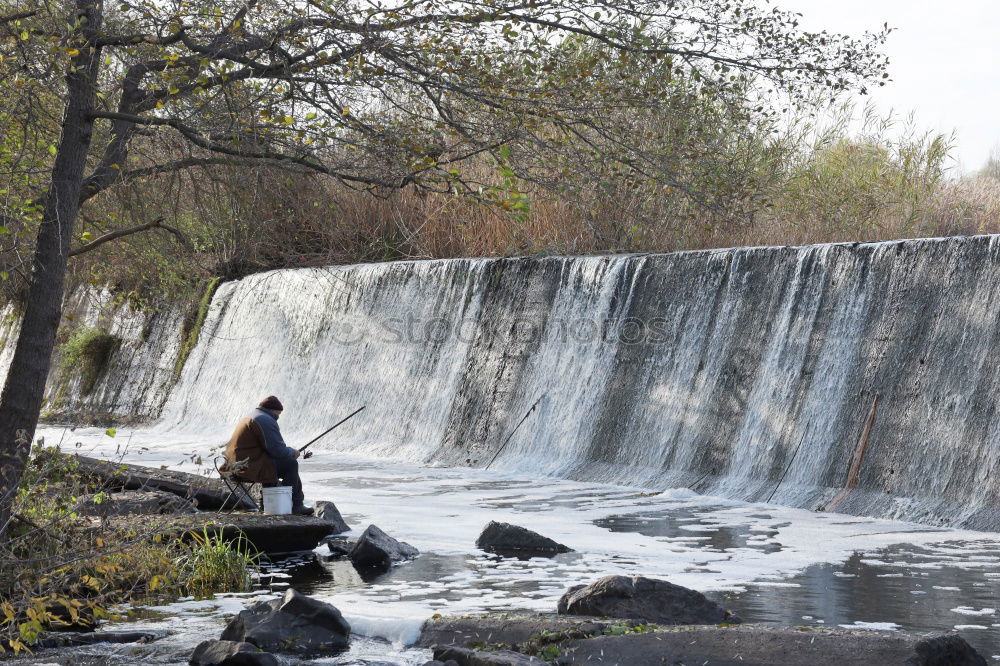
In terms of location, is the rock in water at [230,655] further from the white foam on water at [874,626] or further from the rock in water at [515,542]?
the rock in water at [515,542]

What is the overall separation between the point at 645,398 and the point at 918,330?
3.22 m

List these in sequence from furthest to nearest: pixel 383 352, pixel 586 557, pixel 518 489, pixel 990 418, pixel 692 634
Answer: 1. pixel 383 352
2. pixel 518 489
3. pixel 990 418
4. pixel 586 557
5. pixel 692 634

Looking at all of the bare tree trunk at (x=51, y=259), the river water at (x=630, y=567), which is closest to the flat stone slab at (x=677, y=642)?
the river water at (x=630, y=567)

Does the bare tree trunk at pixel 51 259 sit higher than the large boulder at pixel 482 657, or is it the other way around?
the bare tree trunk at pixel 51 259

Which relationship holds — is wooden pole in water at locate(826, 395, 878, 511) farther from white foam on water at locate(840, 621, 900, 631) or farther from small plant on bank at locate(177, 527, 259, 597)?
small plant on bank at locate(177, 527, 259, 597)

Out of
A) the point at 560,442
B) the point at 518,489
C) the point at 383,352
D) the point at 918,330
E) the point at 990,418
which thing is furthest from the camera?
the point at 383,352

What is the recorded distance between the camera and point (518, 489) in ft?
42.1

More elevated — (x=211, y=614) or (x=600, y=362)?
(x=600, y=362)

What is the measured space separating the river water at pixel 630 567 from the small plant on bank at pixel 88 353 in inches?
495

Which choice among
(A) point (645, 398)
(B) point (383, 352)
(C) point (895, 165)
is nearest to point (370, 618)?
(A) point (645, 398)

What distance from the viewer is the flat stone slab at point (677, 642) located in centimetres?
538

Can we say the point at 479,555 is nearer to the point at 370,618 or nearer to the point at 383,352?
the point at 370,618

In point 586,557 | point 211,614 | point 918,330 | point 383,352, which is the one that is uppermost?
point 918,330

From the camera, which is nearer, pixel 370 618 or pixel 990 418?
pixel 370 618
